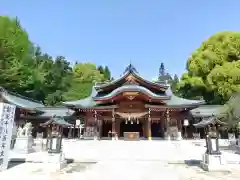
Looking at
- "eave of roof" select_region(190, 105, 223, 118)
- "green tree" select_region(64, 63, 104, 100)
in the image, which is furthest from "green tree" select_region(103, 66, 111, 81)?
"eave of roof" select_region(190, 105, 223, 118)

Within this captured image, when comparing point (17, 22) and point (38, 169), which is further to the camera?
point (17, 22)

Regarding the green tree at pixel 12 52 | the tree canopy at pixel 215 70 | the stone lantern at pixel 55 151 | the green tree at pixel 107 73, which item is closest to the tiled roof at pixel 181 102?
the tree canopy at pixel 215 70

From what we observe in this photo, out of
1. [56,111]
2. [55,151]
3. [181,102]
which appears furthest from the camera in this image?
[56,111]

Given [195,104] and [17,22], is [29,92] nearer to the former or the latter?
[17,22]

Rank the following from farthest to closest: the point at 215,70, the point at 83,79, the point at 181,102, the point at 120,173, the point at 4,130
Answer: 1. the point at 83,79
2. the point at 215,70
3. the point at 181,102
4. the point at 4,130
5. the point at 120,173

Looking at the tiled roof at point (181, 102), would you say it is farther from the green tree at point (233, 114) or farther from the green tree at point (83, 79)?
the green tree at point (83, 79)

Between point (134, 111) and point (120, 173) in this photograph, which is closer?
point (120, 173)

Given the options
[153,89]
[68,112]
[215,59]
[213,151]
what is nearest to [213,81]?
[215,59]

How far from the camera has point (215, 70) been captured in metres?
33.2

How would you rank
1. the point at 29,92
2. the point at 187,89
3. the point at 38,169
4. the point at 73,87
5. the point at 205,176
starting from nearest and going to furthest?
1. the point at 205,176
2. the point at 38,169
3. the point at 187,89
4. the point at 29,92
5. the point at 73,87

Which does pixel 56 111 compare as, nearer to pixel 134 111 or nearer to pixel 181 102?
pixel 134 111

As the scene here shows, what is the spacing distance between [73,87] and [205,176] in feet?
165

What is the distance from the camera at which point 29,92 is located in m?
43.3

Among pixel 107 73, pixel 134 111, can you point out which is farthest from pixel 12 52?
pixel 107 73
